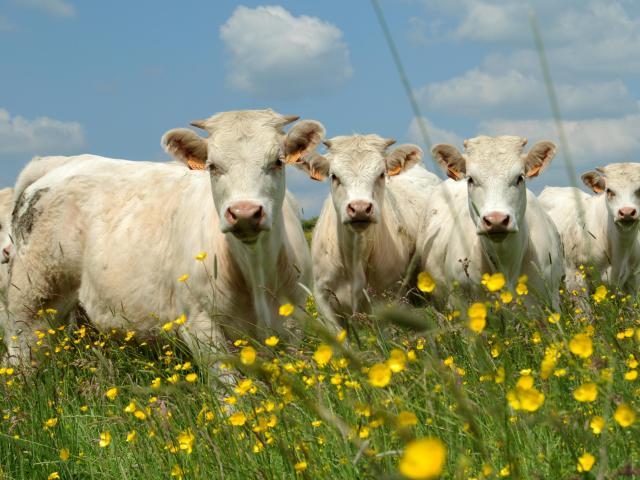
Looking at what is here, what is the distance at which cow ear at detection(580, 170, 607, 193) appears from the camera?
12.2 m

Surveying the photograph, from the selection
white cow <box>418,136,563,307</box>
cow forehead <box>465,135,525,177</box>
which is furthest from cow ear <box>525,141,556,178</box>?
cow forehead <box>465,135,525,177</box>

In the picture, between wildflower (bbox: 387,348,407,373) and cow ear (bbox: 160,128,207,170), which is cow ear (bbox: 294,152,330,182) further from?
wildflower (bbox: 387,348,407,373)

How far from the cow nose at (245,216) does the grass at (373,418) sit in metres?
1.49

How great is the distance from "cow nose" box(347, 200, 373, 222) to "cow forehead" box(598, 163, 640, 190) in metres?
5.78

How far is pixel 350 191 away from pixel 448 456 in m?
4.91

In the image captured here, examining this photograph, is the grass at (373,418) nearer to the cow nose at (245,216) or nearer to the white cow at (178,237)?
the white cow at (178,237)

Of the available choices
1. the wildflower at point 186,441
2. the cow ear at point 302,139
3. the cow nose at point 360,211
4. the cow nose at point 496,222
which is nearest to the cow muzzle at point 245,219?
the cow ear at point 302,139

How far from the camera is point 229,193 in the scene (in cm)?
573

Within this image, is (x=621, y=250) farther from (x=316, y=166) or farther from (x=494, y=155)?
(x=316, y=166)

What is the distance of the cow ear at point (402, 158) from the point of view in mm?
8094

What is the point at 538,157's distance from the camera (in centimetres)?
811

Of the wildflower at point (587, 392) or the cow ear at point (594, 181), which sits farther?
the cow ear at point (594, 181)

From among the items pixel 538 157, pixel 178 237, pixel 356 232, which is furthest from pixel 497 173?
pixel 178 237

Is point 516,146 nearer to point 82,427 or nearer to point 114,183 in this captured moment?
point 114,183
